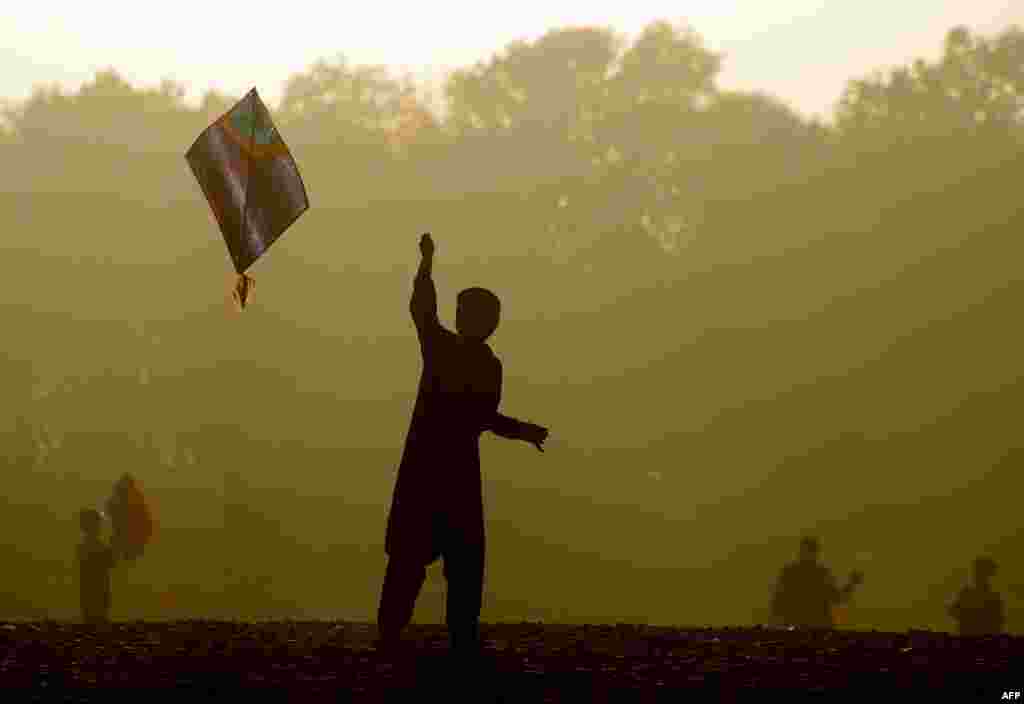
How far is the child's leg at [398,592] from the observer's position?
1147 cm

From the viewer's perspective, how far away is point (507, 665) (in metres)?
12.0

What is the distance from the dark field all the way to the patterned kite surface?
310 centimetres

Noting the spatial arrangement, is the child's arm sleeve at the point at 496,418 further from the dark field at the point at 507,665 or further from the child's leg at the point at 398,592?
the dark field at the point at 507,665

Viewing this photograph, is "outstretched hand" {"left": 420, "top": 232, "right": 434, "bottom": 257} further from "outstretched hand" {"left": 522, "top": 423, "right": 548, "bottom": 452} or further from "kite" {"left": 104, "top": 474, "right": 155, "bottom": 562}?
"kite" {"left": 104, "top": 474, "right": 155, "bottom": 562}

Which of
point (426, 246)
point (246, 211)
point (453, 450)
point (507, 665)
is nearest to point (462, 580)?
point (453, 450)

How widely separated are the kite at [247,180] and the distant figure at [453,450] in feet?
9.83

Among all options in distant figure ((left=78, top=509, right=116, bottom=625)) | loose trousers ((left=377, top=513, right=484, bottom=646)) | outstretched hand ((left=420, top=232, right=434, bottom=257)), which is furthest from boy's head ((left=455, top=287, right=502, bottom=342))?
distant figure ((left=78, top=509, right=116, bottom=625))

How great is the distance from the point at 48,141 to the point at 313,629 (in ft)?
212

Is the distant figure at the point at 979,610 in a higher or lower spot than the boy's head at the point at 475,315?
lower

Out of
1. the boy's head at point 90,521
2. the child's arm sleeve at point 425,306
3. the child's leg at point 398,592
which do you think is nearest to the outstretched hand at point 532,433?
the child's arm sleeve at point 425,306

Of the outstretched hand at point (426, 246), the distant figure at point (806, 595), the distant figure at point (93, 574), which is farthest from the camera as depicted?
the distant figure at point (93, 574)

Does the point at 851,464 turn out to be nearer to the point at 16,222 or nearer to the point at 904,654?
the point at 16,222

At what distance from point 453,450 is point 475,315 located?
84 cm

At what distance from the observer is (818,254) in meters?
74.3
